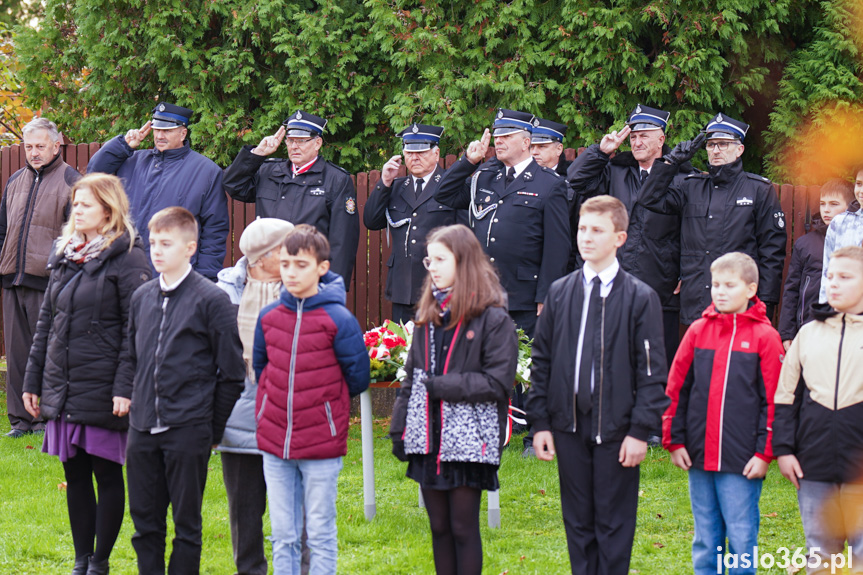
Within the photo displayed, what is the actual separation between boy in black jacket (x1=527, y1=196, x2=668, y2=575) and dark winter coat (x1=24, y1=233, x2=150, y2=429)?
1.99 meters

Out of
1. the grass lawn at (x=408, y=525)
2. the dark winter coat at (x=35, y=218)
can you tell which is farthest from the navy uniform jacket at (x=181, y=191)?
the grass lawn at (x=408, y=525)

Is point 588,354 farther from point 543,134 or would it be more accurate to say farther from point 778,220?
point 543,134

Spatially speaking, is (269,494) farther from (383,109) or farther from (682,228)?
(383,109)

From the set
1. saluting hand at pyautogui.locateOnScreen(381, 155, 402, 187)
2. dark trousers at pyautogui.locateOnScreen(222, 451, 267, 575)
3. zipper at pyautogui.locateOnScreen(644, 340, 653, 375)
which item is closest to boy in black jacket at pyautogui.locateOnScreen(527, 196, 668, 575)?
zipper at pyautogui.locateOnScreen(644, 340, 653, 375)

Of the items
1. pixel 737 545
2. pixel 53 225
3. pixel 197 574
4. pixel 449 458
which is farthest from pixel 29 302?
pixel 737 545

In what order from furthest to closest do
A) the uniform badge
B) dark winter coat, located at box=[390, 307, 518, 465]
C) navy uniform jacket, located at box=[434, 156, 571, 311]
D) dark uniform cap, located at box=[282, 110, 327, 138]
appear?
1. dark uniform cap, located at box=[282, 110, 327, 138]
2. navy uniform jacket, located at box=[434, 156, 571, 311]
3. the uniform badge
4. dark winter coat, located at box=[390, 307, 518, 465]

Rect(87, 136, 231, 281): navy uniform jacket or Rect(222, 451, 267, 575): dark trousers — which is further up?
Rect(87, 136, 231, 281): navy uniform jacket

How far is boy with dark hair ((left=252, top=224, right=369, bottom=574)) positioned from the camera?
4129 mm

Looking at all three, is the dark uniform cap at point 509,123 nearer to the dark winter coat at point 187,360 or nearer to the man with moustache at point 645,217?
the man with moustache at point 645,217

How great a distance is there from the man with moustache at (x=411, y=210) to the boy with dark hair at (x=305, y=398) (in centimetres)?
322

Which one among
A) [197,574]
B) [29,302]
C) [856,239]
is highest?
[856,239]

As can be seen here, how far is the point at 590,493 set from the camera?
423 cm

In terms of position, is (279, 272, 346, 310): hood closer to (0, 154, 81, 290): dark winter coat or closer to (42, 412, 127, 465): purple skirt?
(42, 412, 127, 465): purple skirt

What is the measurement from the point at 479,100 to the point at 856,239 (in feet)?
17.1
